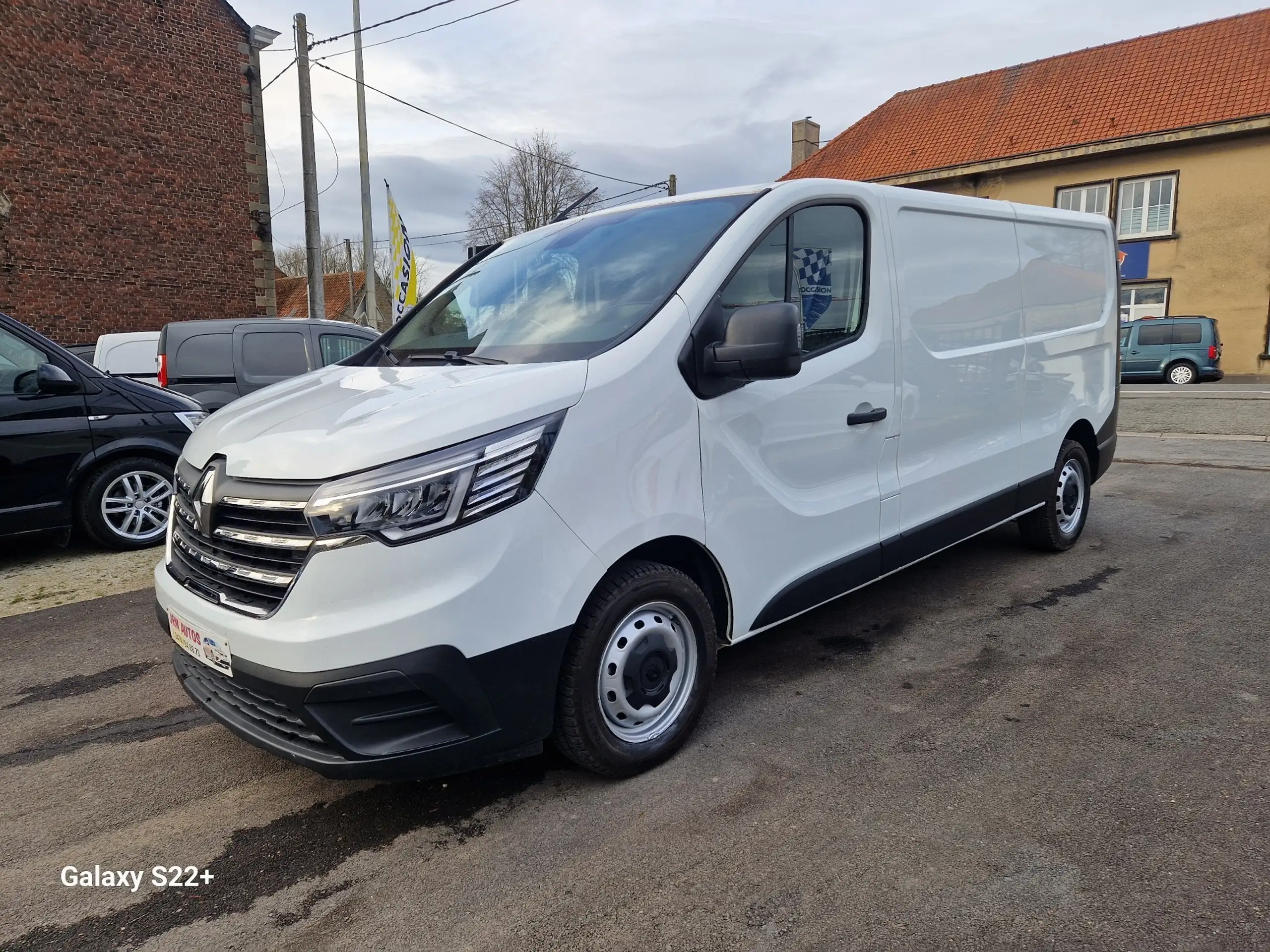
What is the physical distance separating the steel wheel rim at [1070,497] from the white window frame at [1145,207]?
2392 centimetres

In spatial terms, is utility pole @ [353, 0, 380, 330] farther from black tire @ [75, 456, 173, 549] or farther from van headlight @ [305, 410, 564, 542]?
van headlight @ [305, 410, 564, 542]

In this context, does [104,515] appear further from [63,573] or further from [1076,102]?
[1076,102]

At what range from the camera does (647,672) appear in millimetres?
2920

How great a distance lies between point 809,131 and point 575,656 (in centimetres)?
3761

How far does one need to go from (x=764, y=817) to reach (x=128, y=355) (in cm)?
1021

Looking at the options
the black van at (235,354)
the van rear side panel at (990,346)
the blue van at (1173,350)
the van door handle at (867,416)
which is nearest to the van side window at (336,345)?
the black van at (235,354)

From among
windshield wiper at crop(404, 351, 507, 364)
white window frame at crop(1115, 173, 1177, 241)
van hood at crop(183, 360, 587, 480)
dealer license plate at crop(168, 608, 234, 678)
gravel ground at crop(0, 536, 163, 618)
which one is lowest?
gravel ground at crop(0, 536, 163, 618)

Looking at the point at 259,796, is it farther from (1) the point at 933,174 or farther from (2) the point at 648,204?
(1) the point at 933,174

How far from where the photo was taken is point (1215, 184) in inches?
954

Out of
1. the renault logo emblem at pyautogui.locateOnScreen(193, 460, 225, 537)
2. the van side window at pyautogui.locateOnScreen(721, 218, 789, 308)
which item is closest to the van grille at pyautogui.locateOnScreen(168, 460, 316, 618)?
the renault logo emblem at pyautogui.locateOnScreen(193, 460, 225, 537)

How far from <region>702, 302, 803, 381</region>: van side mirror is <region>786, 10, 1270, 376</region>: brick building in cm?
2439

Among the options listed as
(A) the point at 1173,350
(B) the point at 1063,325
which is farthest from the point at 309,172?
(A) the point at 1173,350

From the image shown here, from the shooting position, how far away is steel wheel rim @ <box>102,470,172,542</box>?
6.25 meters

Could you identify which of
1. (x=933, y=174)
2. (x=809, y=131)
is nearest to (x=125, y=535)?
(x=933, y=174)
